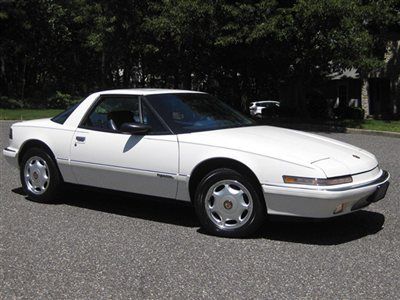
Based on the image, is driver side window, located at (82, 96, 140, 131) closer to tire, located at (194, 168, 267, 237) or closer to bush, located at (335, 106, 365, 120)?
tire, located at (194, 168, 267, 237)

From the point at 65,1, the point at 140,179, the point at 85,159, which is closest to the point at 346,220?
the point at 140,179

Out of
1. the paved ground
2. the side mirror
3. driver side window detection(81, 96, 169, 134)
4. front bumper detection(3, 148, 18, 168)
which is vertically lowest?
the paved ground

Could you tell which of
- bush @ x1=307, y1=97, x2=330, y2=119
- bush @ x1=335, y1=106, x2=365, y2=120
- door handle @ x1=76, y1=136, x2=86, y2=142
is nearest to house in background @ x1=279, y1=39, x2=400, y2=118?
bush @ x1=307, y1=97, x2=330, y2=119

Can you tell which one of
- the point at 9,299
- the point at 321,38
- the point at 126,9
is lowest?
the point at 9,299

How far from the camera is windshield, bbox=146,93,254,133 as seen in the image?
239 inches

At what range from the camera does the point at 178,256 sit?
16.4ft

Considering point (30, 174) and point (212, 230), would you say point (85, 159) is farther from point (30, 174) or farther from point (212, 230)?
point (212, 230)

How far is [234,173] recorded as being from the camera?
5422mm

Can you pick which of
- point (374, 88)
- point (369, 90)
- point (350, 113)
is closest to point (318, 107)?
point (369, 90)

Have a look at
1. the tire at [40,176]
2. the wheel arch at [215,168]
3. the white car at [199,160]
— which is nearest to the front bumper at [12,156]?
the white car at [199,160]

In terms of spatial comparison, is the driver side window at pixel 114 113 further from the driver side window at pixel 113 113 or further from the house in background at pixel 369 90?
the house in background at pixel 369 90

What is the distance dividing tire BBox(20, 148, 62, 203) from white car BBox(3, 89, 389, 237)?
1 cm

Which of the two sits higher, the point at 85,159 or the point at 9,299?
the point at 85,159

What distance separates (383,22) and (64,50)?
79.8ft
